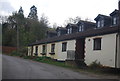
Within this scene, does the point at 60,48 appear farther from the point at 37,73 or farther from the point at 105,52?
the point at 37,73

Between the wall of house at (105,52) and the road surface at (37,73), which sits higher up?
the wall of house at (105,52)

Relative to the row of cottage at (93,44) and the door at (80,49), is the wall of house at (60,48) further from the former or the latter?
the door at (80,49)

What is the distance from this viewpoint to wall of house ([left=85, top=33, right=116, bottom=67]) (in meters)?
18.7

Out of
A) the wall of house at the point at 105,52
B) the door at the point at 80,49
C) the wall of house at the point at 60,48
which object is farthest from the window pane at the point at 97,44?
the wall of house at the point at 60,48

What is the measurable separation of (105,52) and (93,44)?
2367mm

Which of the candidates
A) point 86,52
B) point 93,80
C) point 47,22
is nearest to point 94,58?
point 86,52

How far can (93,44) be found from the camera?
2181 cm

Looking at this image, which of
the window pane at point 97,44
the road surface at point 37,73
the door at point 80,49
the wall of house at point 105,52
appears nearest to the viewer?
the road surface at point 37,73

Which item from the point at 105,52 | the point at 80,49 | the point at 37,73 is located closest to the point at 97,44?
the point at 105,52

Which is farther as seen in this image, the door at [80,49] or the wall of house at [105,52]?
the door at [80,49]

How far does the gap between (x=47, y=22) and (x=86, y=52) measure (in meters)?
42.1

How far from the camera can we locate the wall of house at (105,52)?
1875 centimetres

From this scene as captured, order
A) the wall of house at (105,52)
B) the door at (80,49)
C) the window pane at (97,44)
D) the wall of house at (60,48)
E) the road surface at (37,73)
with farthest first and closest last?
the wall of house at (60,48) → the door at (80,49) → the window pane at (97,44) → the wall of house at (105,52) → the road surface at (37,73)

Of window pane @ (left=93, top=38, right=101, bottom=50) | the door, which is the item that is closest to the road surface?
window pane @ (left=93, top=38, right=101, bottom=50)
